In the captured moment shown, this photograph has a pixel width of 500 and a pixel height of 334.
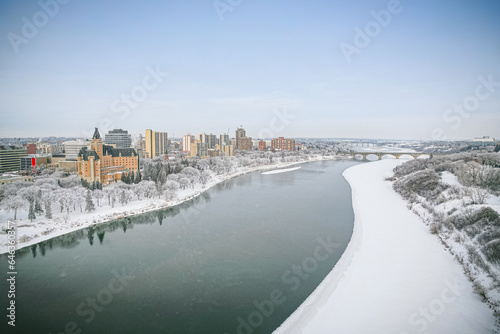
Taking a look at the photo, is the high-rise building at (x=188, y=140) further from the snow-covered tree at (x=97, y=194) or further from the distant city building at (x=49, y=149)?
the snow-covered tree at (x=97, y=194)

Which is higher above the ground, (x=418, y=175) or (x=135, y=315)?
(x=418, y=175)

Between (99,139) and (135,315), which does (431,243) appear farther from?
(99,139)

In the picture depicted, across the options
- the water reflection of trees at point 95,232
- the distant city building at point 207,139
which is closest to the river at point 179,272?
the water reflection of trees at point 95,232

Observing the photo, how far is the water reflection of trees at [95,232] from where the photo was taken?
9298mm

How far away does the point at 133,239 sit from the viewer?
10.3 metres

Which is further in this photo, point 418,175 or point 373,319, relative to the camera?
point 418,175

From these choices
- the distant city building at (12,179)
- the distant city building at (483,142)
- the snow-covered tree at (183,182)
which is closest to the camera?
the distant city building at (12,179)

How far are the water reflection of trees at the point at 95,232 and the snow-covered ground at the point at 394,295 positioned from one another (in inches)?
336

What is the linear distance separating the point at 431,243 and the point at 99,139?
74.4 feet

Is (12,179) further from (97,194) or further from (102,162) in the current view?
(97,194)

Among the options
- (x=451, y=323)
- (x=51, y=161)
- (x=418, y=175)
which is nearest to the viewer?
(x=451, y=323)

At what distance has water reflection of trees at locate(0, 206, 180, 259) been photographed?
9298 mm

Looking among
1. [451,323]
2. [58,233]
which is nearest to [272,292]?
[451,323]

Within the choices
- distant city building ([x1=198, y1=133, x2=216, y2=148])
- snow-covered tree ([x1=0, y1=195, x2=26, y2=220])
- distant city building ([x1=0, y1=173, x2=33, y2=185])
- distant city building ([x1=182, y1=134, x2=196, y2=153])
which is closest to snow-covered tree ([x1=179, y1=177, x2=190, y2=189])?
snow-covered tree ([x1=0, y1=195, x2=26, y2=220])
